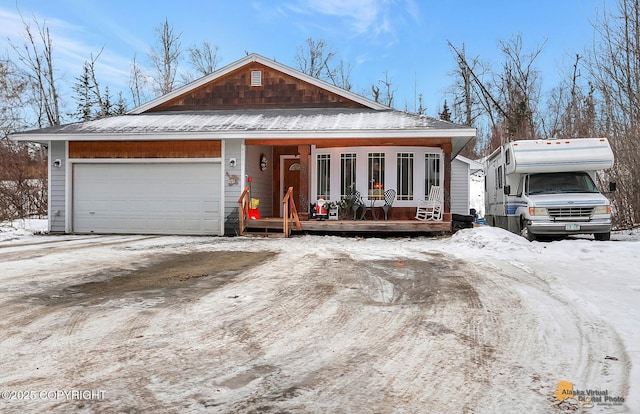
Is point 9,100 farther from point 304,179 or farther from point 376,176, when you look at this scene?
point 376,176

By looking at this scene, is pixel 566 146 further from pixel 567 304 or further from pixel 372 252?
pixel 567 304

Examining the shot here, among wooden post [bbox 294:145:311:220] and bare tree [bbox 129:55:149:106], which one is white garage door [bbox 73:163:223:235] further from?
bare tree [bbox 129:55:149:106]

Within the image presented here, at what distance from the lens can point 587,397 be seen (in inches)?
92.4

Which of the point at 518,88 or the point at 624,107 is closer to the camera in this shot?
the point at 624,107

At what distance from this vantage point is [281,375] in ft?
8.63

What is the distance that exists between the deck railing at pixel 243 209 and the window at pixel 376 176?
365cm

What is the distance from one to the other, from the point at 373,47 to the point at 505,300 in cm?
3234

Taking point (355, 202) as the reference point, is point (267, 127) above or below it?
above

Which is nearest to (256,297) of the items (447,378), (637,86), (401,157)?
(447,378)

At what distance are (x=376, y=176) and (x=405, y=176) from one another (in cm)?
88

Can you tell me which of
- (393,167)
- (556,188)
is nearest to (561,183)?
(556,188)

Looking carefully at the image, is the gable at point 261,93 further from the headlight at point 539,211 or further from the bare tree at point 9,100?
the bare tree at point 9,100

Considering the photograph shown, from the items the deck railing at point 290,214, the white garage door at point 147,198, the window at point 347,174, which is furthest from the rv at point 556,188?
the white garage door at point 147,198

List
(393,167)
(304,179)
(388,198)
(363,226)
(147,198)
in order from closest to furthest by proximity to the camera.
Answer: (363,226), (304,179), (388,198), (393,167), (147,198)
